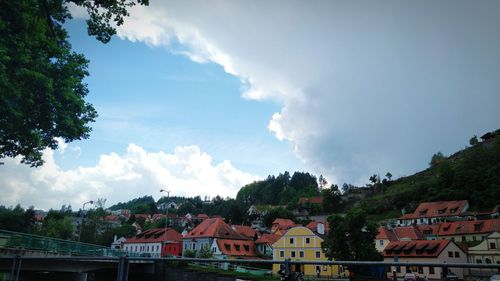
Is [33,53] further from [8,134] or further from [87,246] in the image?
[87,246]

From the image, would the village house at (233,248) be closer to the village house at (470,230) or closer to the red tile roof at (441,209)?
the village house at (470,230)

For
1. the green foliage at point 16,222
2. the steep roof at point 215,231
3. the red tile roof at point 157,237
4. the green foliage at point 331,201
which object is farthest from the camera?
the green foliage at point 331,201

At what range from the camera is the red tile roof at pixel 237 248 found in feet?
197

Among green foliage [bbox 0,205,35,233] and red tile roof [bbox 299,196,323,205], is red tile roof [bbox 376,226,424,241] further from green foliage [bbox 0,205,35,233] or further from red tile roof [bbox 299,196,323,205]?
green foliage [bbox 0,205,35,233]

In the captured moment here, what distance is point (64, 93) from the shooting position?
19672 millimetres

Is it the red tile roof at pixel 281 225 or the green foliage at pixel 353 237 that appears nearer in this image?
the green foliage at pixel 353 237

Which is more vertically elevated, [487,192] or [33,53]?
[487,192]

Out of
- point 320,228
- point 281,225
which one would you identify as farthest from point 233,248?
point 281,225

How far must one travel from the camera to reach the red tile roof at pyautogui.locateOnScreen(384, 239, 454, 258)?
52.3 m

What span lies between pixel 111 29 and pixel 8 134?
860 cm

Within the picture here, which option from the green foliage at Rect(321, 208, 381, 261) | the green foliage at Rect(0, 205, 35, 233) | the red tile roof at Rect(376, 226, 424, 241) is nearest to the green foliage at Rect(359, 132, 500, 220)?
the red tile roof at Rect(376, 226, 424, 241)

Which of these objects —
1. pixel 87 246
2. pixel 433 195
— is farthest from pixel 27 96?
pixel 433 195

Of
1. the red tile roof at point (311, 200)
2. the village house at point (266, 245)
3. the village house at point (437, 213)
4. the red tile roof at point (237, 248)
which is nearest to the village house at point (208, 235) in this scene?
the red tile roof at point (237, 248)

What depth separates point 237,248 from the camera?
62.6m
